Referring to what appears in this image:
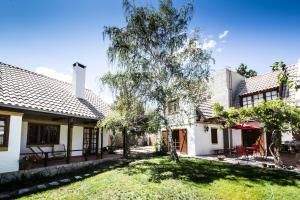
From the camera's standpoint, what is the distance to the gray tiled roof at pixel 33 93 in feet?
34.2

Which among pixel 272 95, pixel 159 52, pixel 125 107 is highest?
pixel 159 52

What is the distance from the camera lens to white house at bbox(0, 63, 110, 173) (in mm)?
9852

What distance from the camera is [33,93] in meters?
12.4

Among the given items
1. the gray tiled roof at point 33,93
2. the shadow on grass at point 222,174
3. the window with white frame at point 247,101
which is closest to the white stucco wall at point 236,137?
the window with white frame at point 247,101

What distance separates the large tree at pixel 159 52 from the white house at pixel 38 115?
13.8 feet

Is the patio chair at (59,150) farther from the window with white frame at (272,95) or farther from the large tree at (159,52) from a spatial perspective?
the window with white frame at (272,95)

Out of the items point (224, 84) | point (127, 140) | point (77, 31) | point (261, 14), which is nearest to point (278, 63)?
point (261, 14)

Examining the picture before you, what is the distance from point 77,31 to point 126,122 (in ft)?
19.9

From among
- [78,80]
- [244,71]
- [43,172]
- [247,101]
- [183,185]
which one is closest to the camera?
[183,185]

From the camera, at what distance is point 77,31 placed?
11.0 meters

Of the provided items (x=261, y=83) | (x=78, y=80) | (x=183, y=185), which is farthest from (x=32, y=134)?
(x=261, y=83)

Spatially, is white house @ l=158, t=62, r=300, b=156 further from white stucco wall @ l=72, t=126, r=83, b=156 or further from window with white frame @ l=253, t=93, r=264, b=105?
white stucco wall @ l=72, t=126, r=83, b=156

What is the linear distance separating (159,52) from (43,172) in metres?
8.96

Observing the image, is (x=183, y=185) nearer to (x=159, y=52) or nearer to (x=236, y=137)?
(x=159, y=52)
